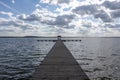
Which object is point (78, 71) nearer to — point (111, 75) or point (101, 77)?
point (101, 77)

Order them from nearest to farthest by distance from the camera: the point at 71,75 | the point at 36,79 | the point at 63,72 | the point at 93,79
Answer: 1. the point at 36,79
2. the point at 71,75
3. the point at 63,72
4. the point at 93,79

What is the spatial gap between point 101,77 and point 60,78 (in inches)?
377

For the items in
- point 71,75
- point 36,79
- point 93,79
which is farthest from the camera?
point 93,79

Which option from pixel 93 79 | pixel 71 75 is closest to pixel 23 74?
pixel 93 79

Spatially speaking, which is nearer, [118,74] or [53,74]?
[53,74]

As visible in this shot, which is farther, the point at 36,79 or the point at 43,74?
the point at 43,74

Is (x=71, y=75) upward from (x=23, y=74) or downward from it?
upward

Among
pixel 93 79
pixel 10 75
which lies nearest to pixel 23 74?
pixel 10 75

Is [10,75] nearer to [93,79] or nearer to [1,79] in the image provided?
[1,79]

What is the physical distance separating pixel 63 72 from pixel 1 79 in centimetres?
902

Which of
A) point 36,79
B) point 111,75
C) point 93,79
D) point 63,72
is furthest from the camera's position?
point 111,75

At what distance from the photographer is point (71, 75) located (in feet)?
30.9

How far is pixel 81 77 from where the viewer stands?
8.99 metres

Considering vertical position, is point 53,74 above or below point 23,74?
above
